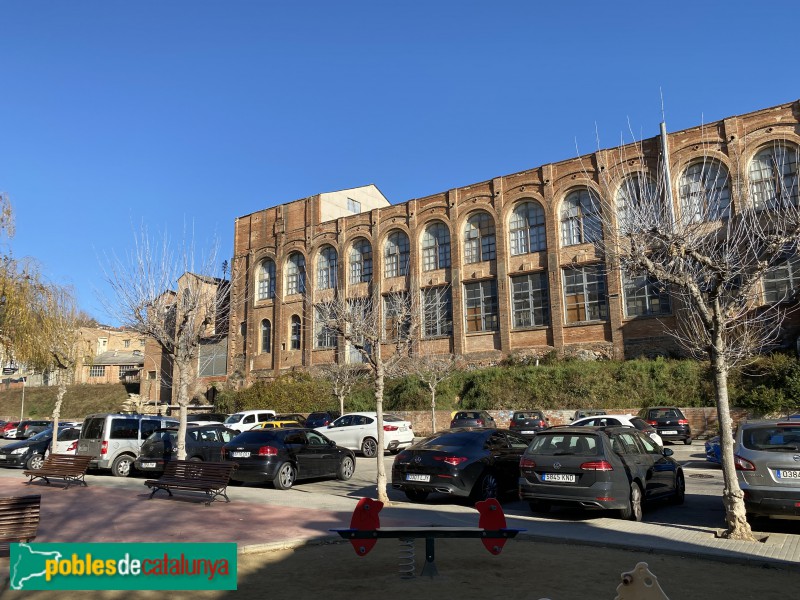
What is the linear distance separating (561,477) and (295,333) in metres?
39.6

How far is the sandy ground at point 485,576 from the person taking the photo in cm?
621

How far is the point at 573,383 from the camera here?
32250 millimetres

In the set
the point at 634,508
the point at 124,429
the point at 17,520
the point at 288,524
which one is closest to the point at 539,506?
the point at 634,508

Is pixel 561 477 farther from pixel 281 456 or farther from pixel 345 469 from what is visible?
pixel 345 469

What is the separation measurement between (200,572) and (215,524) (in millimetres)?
4291

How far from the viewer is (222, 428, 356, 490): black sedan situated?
1518cm

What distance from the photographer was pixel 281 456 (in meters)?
15.3

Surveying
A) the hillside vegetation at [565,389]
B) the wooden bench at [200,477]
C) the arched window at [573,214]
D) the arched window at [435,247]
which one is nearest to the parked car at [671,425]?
the hillside vegetation at [565,389]

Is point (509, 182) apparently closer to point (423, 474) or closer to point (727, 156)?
point (727, 156)

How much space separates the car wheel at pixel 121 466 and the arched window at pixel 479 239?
26.5 m

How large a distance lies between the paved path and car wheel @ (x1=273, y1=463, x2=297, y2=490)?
121 centimetres

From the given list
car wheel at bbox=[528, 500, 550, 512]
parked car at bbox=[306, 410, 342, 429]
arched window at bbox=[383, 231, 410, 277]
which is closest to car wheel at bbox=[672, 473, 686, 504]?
car wheel at bbox=[528, 500, 550, 512]

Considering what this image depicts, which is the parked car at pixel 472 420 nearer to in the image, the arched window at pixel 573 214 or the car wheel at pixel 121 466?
the car wheel at pixel 121 466

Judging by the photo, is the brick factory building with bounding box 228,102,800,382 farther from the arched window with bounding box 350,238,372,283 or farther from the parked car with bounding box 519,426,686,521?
the parked car with bounding box 519,426,686,521
